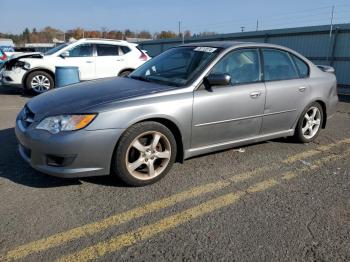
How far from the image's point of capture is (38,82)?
374 inches

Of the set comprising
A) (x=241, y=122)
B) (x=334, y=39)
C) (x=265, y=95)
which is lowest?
(x=241, y=122)

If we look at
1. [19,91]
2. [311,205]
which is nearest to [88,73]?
[19,91]

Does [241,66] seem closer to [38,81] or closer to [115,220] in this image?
[115,220]

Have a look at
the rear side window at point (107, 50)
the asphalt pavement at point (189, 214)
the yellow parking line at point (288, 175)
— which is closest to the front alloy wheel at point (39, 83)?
the rear side window at point (107, 50)

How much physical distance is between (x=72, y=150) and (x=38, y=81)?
7179 millimetres

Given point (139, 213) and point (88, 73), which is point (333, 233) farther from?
point (88, 73)

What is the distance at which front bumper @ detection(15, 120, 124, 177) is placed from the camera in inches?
122

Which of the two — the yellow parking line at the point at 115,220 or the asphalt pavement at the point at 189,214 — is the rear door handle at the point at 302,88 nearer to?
the asphalt pavement at the point at 189,214

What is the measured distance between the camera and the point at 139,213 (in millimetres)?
2994

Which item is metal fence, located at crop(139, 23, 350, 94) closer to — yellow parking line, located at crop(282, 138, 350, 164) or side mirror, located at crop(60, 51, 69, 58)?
yellow parking line, located at crop(282, 138, 350, 164)

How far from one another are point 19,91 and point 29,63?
1880 millimetres

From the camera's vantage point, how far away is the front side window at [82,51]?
987cm

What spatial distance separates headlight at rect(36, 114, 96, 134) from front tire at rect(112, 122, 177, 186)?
375 mm

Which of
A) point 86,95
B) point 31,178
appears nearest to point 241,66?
point 86,95
